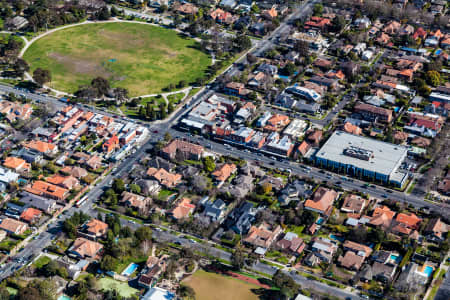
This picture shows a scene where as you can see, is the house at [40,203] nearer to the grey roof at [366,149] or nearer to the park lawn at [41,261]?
the park lawn at [41,261]

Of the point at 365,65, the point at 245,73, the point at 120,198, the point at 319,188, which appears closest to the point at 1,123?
the point at 120,198

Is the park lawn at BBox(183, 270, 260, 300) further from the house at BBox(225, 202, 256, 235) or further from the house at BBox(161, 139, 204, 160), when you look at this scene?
the house at BBox(161, 139, 204, 160)

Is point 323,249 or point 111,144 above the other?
point 323,249

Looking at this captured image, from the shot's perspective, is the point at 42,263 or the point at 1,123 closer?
the point at 42,263

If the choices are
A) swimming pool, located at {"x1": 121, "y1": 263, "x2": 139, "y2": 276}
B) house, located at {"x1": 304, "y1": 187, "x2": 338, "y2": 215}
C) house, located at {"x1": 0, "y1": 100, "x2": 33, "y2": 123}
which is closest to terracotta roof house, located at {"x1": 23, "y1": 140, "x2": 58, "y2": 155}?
house, located at {"x1": 0, "y1": 100, "x2": 33, "y2": 123}

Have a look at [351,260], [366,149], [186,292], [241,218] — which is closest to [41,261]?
[186,292]

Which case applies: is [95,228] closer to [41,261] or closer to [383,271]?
[41,261]

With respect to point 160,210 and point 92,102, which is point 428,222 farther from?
point 92,102
